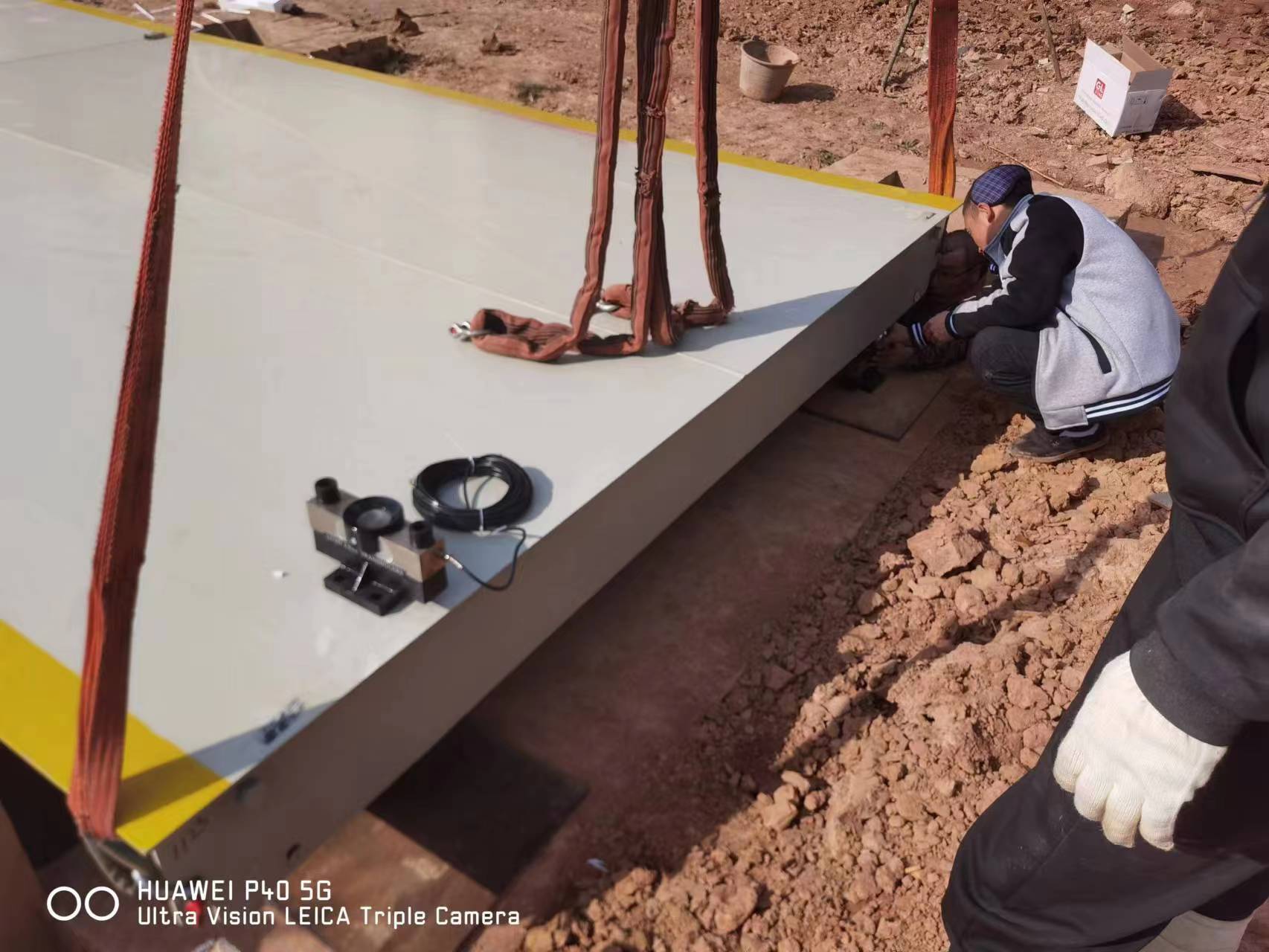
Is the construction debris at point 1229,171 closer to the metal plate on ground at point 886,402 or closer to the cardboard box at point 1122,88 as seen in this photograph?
the cardboard box at point 1122,88

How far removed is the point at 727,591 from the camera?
266cm

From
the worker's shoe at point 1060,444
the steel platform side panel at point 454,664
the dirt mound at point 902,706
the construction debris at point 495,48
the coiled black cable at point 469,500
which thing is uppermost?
the coiled black cable at point 469,500

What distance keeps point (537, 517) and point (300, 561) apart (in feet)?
1.58

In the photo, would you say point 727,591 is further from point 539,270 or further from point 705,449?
point 539,270

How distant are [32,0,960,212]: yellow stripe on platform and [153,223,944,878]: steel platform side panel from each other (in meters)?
1.06

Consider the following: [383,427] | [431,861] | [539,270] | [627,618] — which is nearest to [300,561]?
[383,427]

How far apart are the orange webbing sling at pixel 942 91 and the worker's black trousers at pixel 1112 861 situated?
2.23 meters

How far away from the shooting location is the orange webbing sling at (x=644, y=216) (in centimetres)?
217

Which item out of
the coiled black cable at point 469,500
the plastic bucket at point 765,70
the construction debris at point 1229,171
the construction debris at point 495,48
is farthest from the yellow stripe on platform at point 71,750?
the construction debris at point 495,48

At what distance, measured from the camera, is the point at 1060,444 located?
3.04 meters

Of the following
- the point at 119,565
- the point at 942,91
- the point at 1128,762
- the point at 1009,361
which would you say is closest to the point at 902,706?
the point at 1128,762

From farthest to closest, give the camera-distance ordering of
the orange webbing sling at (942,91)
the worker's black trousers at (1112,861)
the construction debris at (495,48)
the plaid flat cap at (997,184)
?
1. the construction debris at (495,48)
2. the orange webbing sling at (942,91)
3. the plaid flat cap at (997,184)
4. the worker's black trousers at (1112,861)

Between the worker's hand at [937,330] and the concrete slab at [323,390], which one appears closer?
the concrete slab at [323,390]

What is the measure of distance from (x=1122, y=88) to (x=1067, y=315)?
3.56 metres
